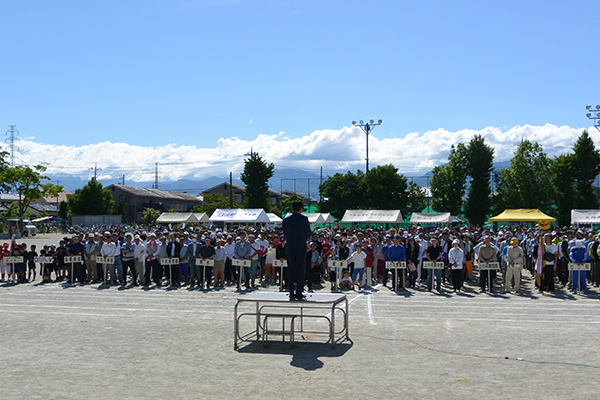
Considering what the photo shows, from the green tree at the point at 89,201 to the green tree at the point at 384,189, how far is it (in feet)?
154

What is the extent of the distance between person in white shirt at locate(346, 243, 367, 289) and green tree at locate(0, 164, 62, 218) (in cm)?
6090

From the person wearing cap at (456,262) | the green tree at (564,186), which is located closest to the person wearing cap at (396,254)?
the person wearing cap at (456,262)

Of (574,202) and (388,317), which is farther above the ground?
(574,202)

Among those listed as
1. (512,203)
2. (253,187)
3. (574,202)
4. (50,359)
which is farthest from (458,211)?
(50,359)

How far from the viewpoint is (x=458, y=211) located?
6831cm

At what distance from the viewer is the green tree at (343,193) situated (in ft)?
211

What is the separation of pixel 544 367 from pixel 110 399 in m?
6.10

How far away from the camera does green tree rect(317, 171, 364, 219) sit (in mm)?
64312

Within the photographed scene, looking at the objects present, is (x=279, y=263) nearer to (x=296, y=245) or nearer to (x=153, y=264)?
(x=153, y=264)

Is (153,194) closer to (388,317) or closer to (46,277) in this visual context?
(46,277)

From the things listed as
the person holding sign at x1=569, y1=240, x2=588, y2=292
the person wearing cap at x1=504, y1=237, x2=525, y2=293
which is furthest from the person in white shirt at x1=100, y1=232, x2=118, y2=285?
the person holding sign at x1=569, y1=240, x2=588, y2=292

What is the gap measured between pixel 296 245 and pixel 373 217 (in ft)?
117

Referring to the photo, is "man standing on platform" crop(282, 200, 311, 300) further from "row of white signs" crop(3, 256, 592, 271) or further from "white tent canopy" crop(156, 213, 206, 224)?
"white tent canopy" crop(156, 213, 206, 224)

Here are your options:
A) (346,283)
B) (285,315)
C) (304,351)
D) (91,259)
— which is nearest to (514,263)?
(346,283)
